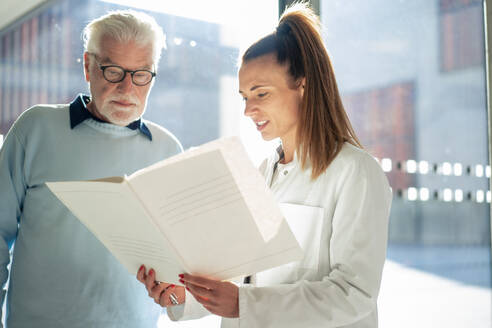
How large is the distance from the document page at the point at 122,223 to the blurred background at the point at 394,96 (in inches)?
29.9

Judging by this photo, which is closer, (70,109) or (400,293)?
(70,109)

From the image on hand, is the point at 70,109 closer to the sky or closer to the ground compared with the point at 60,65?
closer to the ground

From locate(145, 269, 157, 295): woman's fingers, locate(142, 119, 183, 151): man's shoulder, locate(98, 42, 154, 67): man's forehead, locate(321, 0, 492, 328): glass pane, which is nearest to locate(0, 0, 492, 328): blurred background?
locate(321, 0, 492, 328): glass pane

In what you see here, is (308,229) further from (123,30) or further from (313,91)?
(123,30)

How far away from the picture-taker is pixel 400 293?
90.9 inches

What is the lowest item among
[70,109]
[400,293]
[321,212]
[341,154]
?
[400,293]

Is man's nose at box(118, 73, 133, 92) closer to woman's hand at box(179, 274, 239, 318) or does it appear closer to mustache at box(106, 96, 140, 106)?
mustache at box(106, 96, 140, 106)

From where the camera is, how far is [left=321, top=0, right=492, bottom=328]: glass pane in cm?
231

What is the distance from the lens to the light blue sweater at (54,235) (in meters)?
1.36

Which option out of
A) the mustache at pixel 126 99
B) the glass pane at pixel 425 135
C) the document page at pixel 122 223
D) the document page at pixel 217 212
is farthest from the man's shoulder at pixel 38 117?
the glass pane at pixel 425 135

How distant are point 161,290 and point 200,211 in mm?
409

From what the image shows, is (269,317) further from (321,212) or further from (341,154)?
(341,154)

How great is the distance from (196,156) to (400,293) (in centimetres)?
177

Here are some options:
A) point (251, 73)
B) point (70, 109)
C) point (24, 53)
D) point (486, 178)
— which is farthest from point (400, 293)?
point (24, 53)
